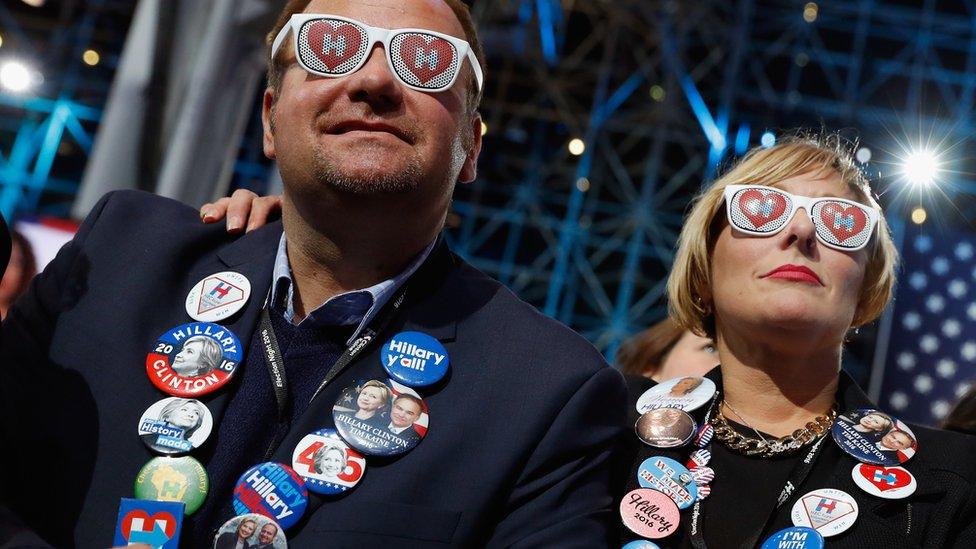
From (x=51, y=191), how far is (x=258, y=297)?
11185 mm

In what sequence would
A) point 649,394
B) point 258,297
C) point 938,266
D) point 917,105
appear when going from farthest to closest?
point 917,105 < point 938,266 < point 649,394 < point 258,297

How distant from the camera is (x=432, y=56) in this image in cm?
207

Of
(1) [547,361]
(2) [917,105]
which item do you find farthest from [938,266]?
(2) [917,105]

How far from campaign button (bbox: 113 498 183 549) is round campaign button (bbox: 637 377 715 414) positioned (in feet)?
3.46

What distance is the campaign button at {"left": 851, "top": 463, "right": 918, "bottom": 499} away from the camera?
2020 mm

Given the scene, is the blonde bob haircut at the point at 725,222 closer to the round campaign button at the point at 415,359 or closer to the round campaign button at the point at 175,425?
the round campaign button at the point at 415,359

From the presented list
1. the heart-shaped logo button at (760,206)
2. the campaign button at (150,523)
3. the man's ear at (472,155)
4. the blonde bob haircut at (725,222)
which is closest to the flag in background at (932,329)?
the blonde bob haircut at (725,222)

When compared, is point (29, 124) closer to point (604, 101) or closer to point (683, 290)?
point (604, 101)

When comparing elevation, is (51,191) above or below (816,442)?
above

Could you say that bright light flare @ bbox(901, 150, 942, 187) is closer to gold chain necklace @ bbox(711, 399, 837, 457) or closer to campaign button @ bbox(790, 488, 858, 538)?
gold chain necklace @ bbox(711, 399, 837, 457)

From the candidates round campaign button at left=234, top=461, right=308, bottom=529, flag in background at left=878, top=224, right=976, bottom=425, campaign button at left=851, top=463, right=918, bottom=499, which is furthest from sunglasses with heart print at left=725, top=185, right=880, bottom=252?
flag in background at left=878, top=224, right=976, bottom=425

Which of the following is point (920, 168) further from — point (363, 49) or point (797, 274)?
point (363, 49)

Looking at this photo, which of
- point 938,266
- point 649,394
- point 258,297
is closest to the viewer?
point 258,297

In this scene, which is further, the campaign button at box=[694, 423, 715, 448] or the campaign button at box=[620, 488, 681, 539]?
the campaign button at box=[694, 423, 715, 448]
